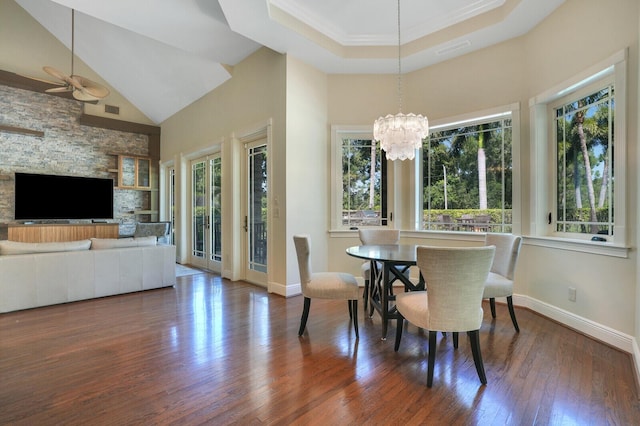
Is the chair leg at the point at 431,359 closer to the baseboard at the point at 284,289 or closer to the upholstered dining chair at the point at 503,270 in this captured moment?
the upholstered dining chair at the point at 503,270

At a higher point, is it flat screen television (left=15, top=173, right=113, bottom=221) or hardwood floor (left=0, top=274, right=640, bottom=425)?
flat screen television (left=15, top=173, right=113, bottom=221)

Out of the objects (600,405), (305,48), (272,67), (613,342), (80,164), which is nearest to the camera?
(600,405)

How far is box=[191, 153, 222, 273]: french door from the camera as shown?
19.3 feet

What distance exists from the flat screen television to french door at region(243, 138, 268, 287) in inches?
168

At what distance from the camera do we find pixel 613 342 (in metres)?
2.60

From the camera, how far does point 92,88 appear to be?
4828 mm

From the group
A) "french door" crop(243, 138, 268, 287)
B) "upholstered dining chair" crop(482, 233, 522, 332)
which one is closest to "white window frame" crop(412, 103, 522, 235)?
"upholstered dining chair" crop(482, 233, 522, 332)

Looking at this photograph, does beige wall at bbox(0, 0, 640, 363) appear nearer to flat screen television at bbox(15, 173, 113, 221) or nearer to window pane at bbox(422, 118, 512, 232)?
window pane at bbox(422, 118, 512, 232)

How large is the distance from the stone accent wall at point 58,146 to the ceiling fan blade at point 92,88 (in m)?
2.82

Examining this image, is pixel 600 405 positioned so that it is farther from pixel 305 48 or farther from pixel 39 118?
pixel 39 118

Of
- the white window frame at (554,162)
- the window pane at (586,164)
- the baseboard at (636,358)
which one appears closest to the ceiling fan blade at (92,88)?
the white window frame at (554,162)

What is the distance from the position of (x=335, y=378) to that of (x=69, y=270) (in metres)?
3.65

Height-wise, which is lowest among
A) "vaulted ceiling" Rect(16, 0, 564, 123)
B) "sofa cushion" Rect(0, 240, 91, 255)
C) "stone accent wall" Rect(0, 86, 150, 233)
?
"sofa cushion" Rect(0, 240, 91, 255)

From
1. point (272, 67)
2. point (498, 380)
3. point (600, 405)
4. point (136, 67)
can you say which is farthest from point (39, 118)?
point (600, 405)
